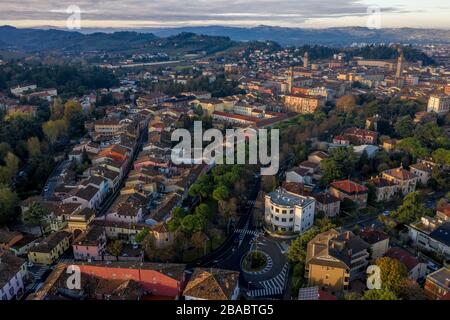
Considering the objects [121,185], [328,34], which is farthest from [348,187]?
[328,34]

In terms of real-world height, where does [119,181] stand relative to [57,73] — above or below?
below

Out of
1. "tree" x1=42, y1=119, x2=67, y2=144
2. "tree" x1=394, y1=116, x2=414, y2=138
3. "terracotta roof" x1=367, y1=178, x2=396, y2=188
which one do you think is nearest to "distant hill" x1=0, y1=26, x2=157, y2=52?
"tree" x1=42, y1=119, x2=67, y2=144

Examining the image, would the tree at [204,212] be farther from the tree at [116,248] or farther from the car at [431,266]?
the car at [431,266]

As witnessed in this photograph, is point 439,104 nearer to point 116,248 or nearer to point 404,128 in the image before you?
point 404,128

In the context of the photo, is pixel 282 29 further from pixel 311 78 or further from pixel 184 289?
pixel 184 289

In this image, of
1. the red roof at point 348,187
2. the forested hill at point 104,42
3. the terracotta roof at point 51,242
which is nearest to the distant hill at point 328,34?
the forested hill at point 104,42

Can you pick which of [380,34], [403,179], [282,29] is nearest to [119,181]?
[403,179]

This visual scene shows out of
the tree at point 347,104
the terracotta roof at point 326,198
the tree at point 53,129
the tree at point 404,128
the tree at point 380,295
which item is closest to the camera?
the tree at point 380,295
